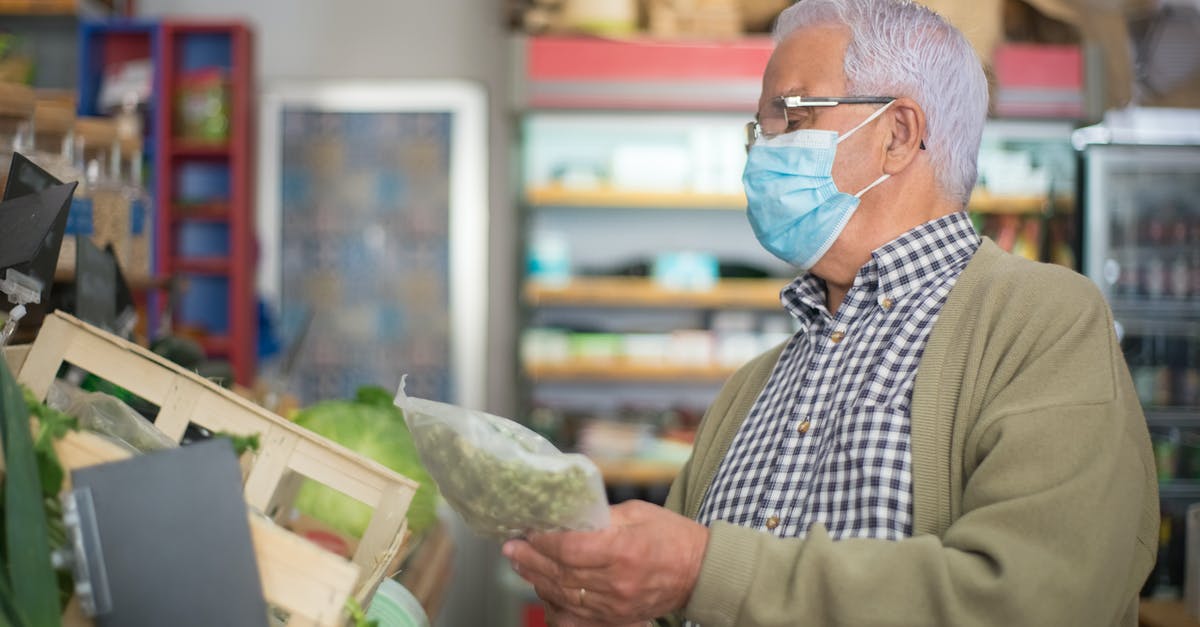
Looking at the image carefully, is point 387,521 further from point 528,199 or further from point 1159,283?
point 1159,283

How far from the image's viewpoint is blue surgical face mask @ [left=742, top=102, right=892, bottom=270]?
165cm

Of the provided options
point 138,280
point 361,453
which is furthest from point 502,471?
point 138,280

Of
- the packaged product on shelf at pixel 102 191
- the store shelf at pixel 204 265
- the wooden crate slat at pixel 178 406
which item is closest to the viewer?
the wooden crate slat at pixel 178 406

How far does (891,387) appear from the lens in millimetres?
1428

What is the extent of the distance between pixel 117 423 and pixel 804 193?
98 centimetres

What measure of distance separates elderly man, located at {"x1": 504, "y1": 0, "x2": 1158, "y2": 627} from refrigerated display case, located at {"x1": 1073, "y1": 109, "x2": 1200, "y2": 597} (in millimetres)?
3360

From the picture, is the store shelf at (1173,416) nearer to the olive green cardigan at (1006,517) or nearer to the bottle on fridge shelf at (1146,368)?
the bottle on fridge shelf at (1146,368)

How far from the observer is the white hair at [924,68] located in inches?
62.5

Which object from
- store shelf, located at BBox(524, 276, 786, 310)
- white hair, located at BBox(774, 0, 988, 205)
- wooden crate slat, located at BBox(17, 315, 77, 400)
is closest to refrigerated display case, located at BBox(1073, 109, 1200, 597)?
store shelf, located at BBox(524, 276, 786, 310)

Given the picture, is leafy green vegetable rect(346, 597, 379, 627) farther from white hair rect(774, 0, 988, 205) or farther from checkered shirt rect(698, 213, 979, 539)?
white hair rect(774, 0, 988, 205)

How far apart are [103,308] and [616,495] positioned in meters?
3.34

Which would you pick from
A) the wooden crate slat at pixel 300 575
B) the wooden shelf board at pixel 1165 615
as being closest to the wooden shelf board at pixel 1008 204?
the wooden shelf board at pixel 1165 615

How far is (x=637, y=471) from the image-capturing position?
4.50 meters

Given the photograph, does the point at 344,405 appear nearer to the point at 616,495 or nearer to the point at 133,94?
the point at 616,495
